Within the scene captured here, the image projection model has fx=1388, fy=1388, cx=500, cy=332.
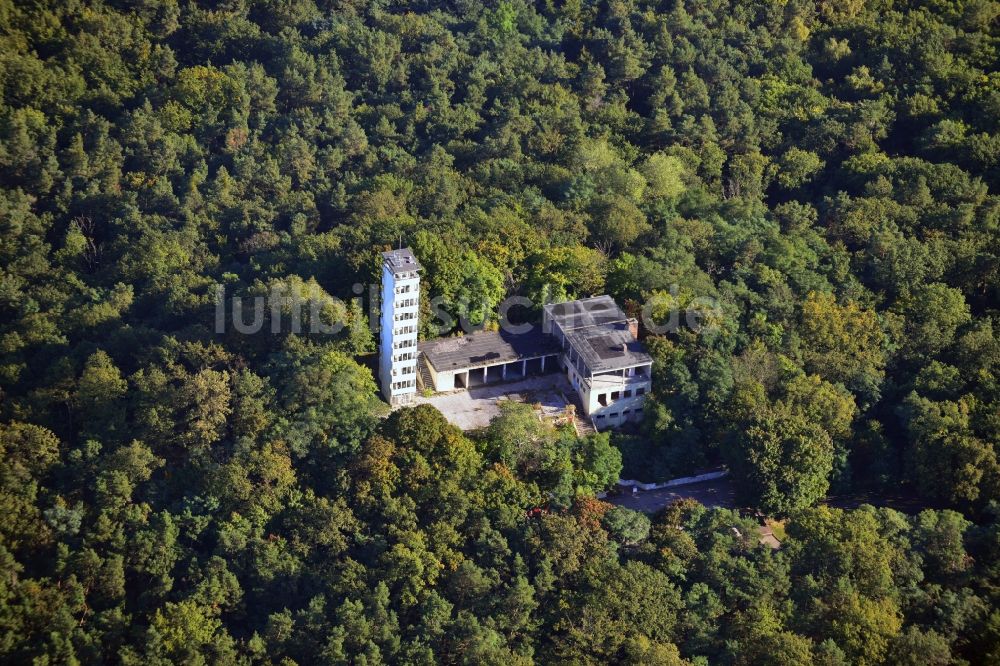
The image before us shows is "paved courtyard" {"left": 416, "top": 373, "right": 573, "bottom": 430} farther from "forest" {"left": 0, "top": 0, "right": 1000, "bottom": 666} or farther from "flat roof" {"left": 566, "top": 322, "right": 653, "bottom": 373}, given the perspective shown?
"flat roof" {"left": 566, "top": 322, "right": 653, "bottom": 373}

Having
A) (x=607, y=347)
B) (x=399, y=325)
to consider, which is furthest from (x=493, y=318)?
(x=399, y=325)

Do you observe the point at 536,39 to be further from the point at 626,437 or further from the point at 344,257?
the point at 626,437

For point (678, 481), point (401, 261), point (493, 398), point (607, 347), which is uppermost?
point (401, 261)

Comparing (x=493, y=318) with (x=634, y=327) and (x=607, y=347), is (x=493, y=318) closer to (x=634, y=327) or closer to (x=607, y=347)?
(x=607, y=347)

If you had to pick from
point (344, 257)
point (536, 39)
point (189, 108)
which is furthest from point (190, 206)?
point (536, 39)

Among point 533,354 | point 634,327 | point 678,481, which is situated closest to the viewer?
point 678,481

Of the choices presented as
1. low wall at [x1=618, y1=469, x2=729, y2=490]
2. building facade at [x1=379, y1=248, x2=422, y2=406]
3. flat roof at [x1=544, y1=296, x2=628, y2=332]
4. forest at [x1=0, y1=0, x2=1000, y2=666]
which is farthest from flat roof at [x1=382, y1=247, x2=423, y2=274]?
low wall at [x1=618, y1=469, x2=729, y2=490]

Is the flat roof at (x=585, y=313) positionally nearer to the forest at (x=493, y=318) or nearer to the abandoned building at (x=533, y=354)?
the abandoned building at (x=533, y=354)
